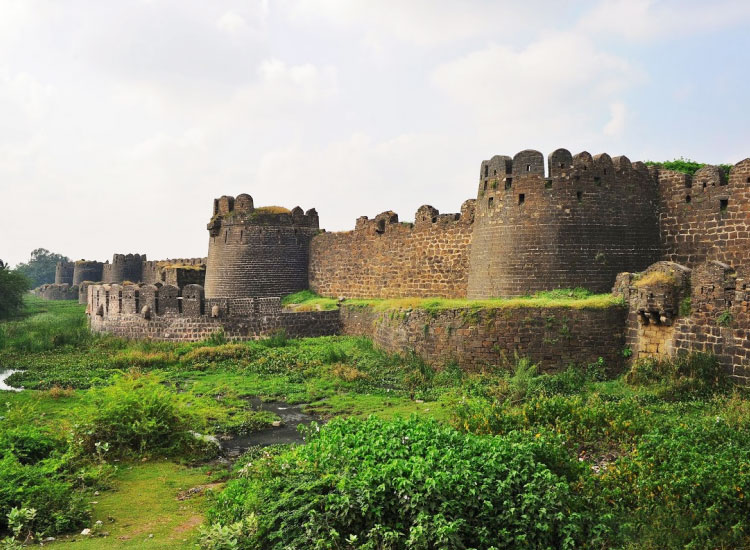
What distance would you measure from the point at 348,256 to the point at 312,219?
10.8 ft

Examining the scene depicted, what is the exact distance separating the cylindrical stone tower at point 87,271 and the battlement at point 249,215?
1241 inches

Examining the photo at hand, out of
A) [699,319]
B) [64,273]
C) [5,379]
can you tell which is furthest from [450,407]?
[64,273]

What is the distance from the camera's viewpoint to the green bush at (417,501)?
5770 millimetres

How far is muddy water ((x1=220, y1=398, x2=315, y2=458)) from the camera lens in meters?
10.7

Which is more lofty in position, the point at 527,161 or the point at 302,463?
the point at 527,161

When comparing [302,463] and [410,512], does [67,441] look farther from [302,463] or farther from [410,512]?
[410,512]

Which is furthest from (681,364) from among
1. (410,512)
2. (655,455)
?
(410,512)

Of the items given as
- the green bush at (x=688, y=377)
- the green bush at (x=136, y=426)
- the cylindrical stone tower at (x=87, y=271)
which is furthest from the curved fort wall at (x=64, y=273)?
the green bush at (x=688, y=377)

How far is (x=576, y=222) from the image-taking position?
1622cm

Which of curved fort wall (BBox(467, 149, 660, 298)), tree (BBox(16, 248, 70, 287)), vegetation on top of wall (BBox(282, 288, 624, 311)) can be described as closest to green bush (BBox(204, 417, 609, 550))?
vegetation on top of wall (BBox(282, 288, 624, 311))

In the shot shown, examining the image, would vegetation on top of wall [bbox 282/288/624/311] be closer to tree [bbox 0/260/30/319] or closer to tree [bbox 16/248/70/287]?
tree [bbox 0/260/30/319]

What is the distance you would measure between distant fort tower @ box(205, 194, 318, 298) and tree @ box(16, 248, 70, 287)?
75.1 metres

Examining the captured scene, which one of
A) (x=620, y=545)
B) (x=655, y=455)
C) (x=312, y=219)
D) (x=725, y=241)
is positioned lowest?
(x=620, y=545)

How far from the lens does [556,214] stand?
53.7 ft
